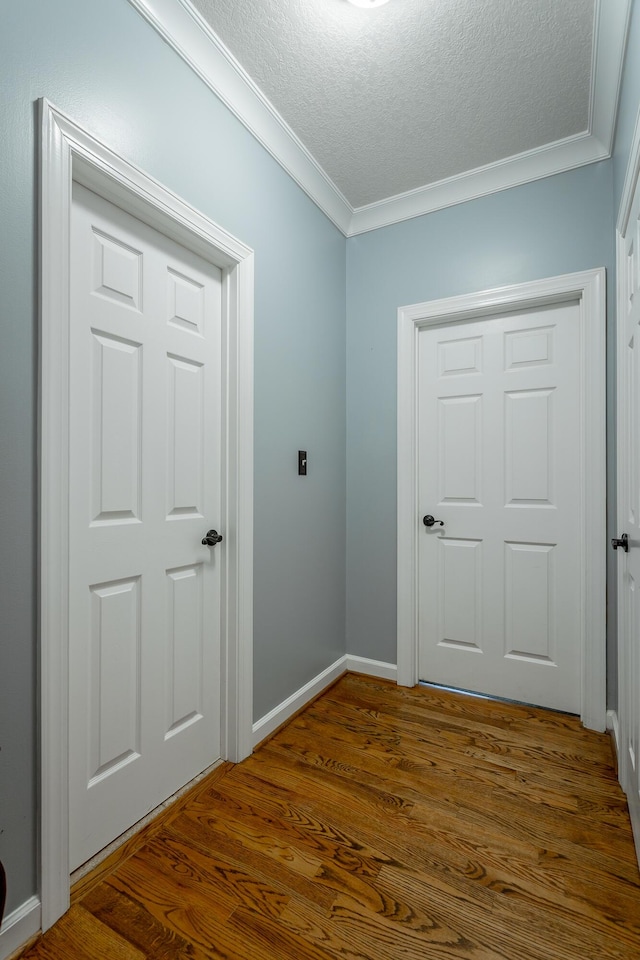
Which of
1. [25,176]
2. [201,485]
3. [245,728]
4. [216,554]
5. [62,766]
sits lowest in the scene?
[245,728]

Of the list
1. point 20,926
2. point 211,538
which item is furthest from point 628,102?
point 20,926

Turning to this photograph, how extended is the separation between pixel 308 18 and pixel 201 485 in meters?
1.66

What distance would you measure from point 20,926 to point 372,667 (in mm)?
1854

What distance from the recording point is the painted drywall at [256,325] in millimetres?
1083

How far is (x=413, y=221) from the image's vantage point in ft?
8.30

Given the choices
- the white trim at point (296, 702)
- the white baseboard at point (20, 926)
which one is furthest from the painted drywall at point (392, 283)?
the white baseboard at point (20, 926)

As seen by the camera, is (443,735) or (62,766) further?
(443,735)

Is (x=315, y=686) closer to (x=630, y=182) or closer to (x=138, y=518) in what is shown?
(x=138, y=518)

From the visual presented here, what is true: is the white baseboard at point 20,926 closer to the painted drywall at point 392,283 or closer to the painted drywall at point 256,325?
the painted drywall at point 256,325

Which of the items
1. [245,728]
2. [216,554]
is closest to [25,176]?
[216,554]

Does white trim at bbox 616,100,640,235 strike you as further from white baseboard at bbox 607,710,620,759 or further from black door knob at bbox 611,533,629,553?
white baseboard at bbox 607,710,620,759

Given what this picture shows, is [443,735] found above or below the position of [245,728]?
below

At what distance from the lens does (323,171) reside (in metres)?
2.34

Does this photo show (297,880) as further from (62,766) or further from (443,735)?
(443,735)
